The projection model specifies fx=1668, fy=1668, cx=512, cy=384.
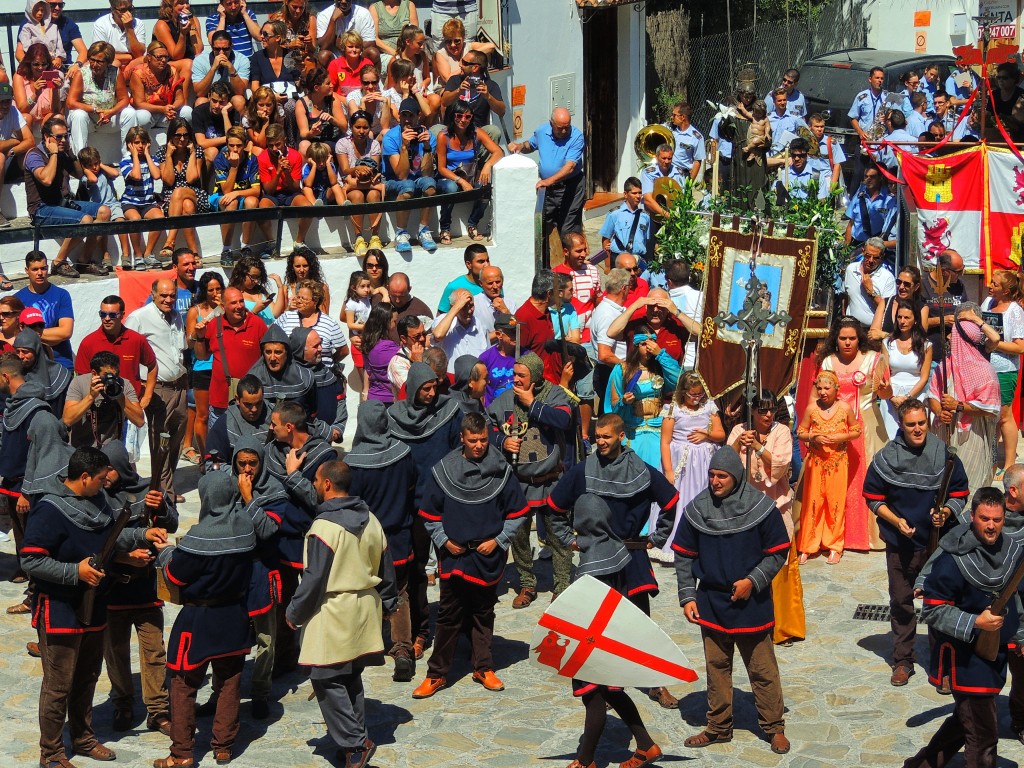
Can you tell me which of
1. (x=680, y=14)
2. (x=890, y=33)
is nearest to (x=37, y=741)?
(x=680, y=14)

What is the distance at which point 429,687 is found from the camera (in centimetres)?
1038

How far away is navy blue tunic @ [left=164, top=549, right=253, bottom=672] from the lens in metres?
9.08

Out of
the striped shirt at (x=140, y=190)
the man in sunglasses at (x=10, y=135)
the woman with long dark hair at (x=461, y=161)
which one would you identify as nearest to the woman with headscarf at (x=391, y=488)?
the striped shirt at (x=140, y=190)

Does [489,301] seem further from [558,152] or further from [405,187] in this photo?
[558,152]

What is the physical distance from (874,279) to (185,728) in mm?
8126

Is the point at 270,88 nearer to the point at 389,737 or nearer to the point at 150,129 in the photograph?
the point at 150,129

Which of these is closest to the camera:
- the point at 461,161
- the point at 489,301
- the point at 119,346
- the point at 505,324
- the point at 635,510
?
the point at 635,510

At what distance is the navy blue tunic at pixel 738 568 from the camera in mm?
9414

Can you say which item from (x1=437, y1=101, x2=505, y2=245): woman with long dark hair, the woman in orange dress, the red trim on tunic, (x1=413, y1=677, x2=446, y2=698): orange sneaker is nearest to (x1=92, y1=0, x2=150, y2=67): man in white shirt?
(x1=437, y1=101, x2=505, y2=245): woman with long dark hair

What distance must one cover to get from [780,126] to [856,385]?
9105 mm

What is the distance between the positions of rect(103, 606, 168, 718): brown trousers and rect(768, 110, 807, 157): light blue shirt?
1273 centimetres

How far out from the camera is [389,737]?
979 centimetres

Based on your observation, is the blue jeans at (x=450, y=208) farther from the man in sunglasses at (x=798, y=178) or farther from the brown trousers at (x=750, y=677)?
the brown trousers at (x=750, y=677)

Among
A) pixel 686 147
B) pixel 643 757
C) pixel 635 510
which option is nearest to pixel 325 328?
pixel 635 510
